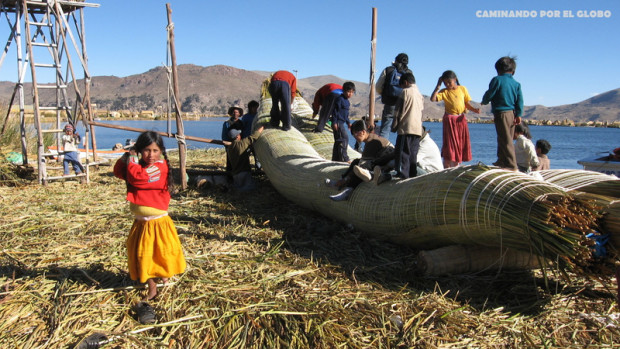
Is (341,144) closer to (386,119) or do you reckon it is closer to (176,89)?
(386,119)

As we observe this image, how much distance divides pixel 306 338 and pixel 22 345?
1.59m

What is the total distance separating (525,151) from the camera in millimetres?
5371

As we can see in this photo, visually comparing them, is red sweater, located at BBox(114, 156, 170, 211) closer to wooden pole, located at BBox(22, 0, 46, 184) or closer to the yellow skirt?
the yellow skirt

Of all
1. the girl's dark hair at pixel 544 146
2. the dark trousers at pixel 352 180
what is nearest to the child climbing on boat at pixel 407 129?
the dark trousers at pixel 352 180

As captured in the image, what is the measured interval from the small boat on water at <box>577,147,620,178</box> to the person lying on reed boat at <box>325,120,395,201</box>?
17.3ft

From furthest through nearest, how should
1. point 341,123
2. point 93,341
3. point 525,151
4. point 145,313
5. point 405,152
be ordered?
point 341,123, point 525,151, point 405,152, point 145,313, point 93,341

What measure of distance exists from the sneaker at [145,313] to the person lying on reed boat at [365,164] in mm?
2116

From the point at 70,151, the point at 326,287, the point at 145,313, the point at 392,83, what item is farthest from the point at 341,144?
the point at 70,151

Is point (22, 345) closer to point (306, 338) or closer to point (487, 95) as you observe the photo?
point (306, 338)

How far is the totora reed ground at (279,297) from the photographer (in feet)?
8.41

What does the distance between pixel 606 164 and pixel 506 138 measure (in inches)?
199

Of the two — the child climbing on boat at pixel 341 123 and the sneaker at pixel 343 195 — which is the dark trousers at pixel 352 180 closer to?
the sneaker at pixel 343 195

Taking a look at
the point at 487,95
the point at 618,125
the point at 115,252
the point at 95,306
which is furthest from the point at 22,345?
the point at 618,125

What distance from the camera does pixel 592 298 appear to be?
10.3 ft
